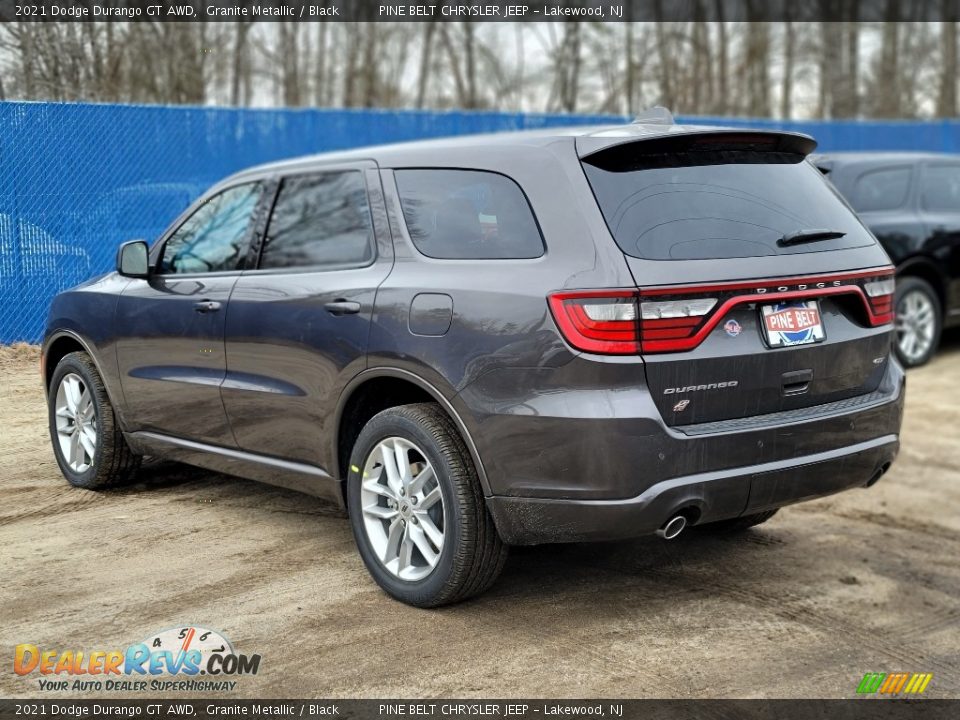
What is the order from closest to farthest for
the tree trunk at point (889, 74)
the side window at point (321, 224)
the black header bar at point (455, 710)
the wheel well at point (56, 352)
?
1. the black header bar at point (455, 710)
2. the side window at point (321, 224)
3. the wheel well at point (56, 352)
4. the tree trunk at point (889, 74)

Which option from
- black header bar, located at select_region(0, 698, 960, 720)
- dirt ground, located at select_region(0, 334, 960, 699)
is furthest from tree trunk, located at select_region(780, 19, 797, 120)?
black header bar, located at select_region(0, 698, 960, 720)

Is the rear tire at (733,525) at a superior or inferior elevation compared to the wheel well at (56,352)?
inferior

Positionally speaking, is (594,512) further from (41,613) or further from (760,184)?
(41,613)

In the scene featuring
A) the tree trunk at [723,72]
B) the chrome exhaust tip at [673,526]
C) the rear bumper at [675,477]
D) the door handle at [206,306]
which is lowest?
the chrome exhaust tip at [673,526]

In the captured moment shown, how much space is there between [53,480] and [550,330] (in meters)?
3.61

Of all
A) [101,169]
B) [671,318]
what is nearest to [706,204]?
[671,318]

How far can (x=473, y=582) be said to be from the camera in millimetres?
4215

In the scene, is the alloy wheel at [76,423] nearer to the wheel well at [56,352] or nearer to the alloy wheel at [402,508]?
the wheel well at [56,352]

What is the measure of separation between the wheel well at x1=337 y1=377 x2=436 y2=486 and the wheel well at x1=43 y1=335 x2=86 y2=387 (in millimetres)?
2213

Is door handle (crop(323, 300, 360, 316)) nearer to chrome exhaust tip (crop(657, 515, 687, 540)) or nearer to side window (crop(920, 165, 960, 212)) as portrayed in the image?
chrome exhaust tip (crop(657, 515, 687, 540))

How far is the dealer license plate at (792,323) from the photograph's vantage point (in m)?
4.02

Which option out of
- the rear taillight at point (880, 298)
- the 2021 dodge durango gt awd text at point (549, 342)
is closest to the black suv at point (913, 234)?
the rear taillight at point (880, 298)

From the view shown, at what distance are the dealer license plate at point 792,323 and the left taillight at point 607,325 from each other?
56cm

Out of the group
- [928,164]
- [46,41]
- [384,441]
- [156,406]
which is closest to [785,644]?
[384,441]
